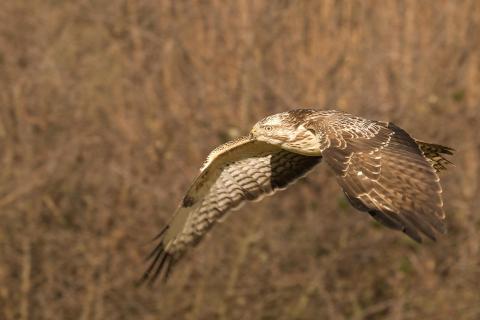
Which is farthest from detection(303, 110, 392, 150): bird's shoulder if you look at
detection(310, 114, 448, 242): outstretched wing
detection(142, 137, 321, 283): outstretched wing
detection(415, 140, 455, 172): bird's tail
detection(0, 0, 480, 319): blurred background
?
detection(0, 0, 480, 319): blurred background

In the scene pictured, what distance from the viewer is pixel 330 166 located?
5.10m

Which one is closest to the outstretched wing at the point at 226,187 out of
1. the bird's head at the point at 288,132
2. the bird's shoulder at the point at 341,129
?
the bird's head at the point at 288,132

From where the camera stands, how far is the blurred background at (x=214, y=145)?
9.05 m

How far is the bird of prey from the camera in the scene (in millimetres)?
4840

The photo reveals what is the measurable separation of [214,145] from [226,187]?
8.42 feet

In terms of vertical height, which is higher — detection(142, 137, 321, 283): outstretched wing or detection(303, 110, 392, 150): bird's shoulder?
detection(303, 110, 392, 150): bird's shoulder

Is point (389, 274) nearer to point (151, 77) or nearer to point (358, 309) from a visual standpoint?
point (358, 309)

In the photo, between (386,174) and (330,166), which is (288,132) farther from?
(386,174)

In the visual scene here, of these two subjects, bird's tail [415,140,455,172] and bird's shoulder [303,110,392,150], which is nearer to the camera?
bird's shoulder [303,110,392,150]

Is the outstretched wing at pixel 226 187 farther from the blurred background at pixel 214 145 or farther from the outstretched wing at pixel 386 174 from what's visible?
the blurred background at pixel 214 145

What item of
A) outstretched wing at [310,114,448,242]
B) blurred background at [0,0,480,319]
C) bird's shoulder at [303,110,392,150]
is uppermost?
bird's shoulder at [303,110,392,150]

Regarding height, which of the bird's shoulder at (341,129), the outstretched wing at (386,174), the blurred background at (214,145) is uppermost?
the bird's shoulder at (341,129)

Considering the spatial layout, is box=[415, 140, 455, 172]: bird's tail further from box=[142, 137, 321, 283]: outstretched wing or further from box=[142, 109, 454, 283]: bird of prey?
box=[142, 137, 321, 283]: outstretched wing

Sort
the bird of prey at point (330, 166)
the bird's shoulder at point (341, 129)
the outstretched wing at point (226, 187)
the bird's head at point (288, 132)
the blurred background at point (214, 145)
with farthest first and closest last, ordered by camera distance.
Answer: the blurred background at point (214, 145)
the outstretched wing at point (226, 187)
the bird's head at point (288, 132)
the bird's shoulder at point (341, 129)
the bird of prey at point (330, 166)
